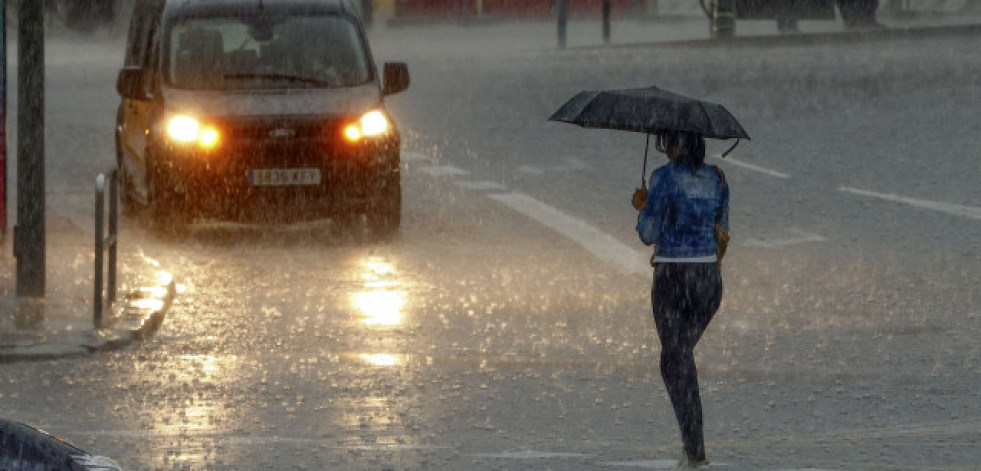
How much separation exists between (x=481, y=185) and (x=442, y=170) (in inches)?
62.8

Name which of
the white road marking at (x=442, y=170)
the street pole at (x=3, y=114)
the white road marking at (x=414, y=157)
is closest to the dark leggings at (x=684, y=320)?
the street pole at (x=3, y=114)

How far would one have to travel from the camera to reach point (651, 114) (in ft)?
25.3

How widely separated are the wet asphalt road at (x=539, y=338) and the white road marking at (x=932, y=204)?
0.18ft

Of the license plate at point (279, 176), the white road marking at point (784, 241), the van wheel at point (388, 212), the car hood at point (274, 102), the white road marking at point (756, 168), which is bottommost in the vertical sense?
the white road marking at point (756, 168)

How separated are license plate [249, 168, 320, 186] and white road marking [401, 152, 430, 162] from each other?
7.52 meters

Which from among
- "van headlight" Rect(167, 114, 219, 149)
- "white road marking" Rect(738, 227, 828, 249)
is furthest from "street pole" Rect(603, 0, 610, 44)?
"van headlight" Rect(167, 114, 219, 149)

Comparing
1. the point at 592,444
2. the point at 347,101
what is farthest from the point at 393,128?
the point at 592,444

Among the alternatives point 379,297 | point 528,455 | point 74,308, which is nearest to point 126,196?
point 379,297

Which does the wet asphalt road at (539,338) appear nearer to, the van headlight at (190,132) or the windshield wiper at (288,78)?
the van headlight at (190,132)

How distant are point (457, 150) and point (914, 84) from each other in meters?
10.1

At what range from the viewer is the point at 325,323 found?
11508 millimetres

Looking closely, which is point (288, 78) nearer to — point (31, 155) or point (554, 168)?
point (31, 155)

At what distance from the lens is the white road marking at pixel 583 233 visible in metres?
14.4

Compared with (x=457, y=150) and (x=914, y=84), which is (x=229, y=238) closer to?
(x=457, y=150)
